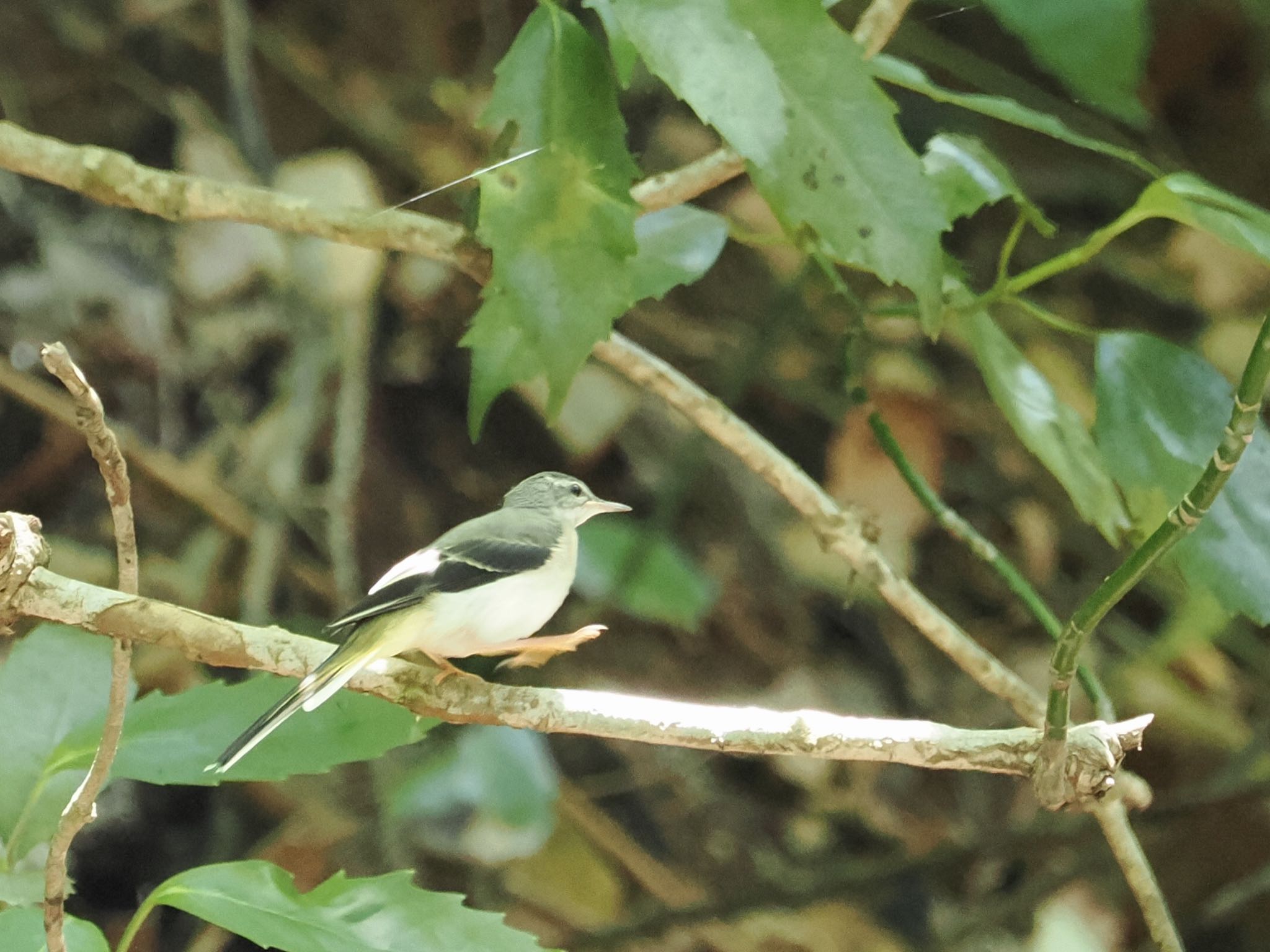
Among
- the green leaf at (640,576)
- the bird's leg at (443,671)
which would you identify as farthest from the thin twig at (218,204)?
the green leaf at (640,576)

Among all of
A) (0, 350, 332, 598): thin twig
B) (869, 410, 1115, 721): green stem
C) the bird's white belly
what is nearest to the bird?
the bird's white belly

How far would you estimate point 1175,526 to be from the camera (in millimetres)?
478

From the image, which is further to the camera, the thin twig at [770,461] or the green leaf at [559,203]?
the thin twig at [770,461]

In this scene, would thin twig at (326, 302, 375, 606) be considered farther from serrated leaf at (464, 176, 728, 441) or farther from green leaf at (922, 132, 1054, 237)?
green leaf at (922, 132, 1054, 237)

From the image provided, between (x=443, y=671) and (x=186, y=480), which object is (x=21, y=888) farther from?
(x=186, y=480)

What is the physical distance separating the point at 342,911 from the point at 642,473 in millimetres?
667

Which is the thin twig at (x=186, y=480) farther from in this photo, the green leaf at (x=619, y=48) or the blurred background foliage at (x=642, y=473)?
the green leaf at (x=619, y=48)

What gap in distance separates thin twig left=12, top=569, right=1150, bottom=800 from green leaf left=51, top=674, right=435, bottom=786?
43 mm

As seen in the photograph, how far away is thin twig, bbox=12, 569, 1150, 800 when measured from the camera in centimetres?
53

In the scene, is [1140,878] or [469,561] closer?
[469,561]

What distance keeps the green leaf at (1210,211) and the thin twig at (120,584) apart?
0.49 meters

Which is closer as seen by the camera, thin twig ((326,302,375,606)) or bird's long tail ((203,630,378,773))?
bird's long tail ((203,630,378,773))

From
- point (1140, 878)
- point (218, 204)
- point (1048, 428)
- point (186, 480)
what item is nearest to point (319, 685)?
point (218, 204)

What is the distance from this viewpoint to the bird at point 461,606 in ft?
1.75
